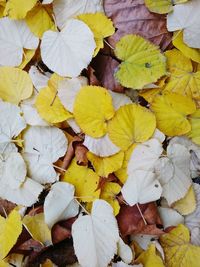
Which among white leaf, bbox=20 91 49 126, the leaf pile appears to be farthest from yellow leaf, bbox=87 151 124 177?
white leaf, bbox=20 91 49 126

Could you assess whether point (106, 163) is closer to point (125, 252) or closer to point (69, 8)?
point (125, 252)

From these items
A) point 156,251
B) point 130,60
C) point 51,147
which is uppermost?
point 130,60

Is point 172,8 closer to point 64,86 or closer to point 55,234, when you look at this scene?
point 64,86

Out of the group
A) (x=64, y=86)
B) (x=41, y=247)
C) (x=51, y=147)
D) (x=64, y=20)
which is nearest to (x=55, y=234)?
(x=41, y=247)

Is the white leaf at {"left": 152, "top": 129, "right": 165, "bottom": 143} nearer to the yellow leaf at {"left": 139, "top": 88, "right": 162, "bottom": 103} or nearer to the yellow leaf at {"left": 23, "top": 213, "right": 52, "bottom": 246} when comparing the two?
the yellow leaf at {"left": 139, "top": 88, "right": 162, "bottom": 103}

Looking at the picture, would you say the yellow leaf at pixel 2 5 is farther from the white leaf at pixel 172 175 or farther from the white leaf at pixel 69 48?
the white leaf at pixel 172 175
